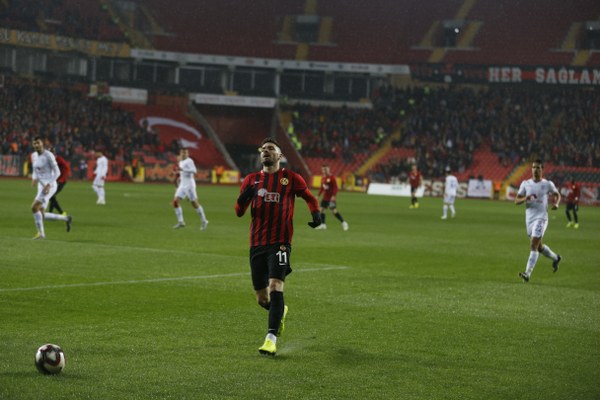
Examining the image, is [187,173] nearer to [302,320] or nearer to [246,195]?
[302,320]

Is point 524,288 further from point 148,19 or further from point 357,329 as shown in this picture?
point 148,19

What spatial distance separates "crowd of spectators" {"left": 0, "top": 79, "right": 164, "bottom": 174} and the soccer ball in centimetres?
5306

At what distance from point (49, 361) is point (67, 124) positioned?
59.6m

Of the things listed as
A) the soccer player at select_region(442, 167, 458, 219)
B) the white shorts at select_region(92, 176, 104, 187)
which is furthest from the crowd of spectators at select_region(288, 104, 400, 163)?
the white shorts at select_region(92, 176, 104, 187)

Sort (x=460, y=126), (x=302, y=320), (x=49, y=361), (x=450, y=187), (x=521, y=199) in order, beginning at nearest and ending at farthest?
(x=49, y=361) → (x=302, y=320) → (x=521, y=199) → (x=450, y=187) → (x=460, y=126)

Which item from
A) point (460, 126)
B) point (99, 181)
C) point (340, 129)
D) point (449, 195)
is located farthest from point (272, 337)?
point (340, 129)

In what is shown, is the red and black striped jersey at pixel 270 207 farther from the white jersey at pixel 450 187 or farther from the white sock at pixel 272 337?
the white jersey at pixel 450 187

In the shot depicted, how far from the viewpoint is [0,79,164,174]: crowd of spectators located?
61.2 metres

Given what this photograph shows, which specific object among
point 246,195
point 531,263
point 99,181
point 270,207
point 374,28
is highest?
point 374,28

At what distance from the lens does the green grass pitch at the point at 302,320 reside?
27.7ft

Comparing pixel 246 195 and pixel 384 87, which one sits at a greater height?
pixel 384 87

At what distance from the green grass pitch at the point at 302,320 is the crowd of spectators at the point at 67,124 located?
38150mm

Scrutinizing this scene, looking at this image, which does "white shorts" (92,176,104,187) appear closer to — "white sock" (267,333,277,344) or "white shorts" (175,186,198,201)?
"white shorts" (175,186,198,201)

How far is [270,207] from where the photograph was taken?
10.4 m
